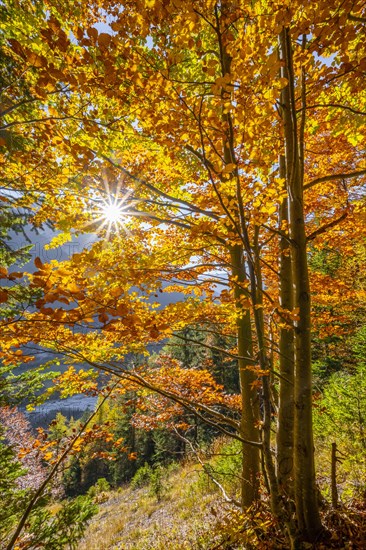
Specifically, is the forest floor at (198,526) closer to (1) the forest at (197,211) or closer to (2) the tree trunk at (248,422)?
(1) the forest at (197,211)

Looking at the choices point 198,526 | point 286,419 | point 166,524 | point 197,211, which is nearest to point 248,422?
point 286,419

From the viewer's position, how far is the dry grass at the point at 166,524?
233 inches

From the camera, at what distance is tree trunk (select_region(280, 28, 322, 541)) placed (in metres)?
2.46

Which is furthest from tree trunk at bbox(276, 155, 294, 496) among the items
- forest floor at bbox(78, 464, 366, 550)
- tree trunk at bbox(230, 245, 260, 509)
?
tree trunk at bbox(230, 245, 260, 509)

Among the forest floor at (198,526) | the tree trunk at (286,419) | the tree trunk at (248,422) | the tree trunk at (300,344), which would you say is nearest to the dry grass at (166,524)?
the forest floor at (198,526)

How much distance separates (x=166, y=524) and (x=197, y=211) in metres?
9.01

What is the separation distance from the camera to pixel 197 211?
11.7 feet

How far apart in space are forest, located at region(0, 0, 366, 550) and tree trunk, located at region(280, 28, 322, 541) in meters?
0.02

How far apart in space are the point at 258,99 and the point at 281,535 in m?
4.95

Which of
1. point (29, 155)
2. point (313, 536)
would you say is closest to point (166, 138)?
point (29, 155)

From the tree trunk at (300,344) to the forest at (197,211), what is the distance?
0.02 meters

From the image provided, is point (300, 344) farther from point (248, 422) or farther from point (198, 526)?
point (198, 526)

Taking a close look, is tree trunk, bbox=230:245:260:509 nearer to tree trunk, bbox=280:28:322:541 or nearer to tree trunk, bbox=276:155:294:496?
tree trunk, bbox=276:155:294:496

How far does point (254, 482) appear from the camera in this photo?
13.7ft
